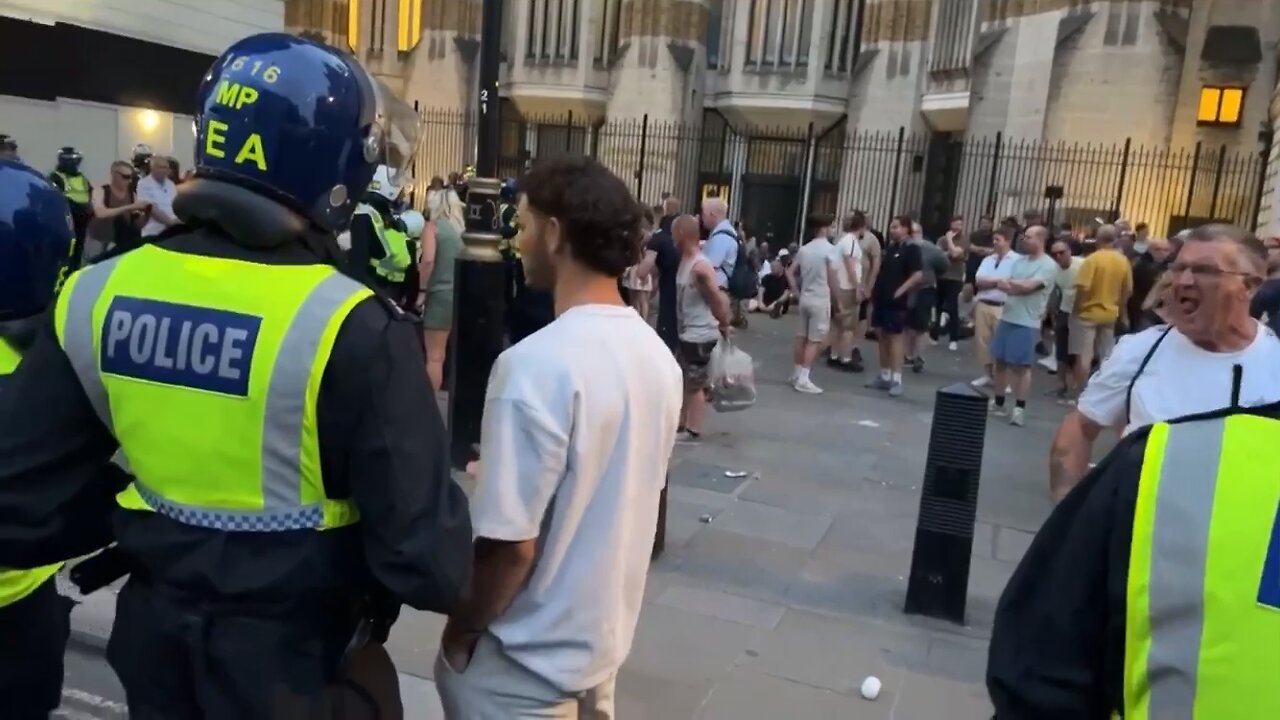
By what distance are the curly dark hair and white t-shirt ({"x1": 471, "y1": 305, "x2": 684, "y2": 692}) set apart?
0.40ft

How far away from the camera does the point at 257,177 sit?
1.86 m

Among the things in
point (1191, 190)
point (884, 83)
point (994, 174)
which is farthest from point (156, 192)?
point (884, 83)

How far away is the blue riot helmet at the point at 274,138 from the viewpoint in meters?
1.82

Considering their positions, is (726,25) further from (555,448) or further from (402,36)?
(555,448)

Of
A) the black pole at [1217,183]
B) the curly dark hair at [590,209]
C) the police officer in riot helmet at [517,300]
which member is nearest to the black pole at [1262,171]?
the black pole at [1217,183]

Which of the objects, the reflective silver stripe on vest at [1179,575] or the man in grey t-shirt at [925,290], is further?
the man in grey t-shirt at [925,290]

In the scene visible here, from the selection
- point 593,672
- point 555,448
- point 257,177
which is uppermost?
point 257,177

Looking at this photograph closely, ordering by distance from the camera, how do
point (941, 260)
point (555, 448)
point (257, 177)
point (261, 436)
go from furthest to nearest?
point (941, 260), point (555, 448), point (257, 177), point (261, 436)

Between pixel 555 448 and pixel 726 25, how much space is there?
93.7ft

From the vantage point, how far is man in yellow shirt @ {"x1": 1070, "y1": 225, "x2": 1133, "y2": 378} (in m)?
10.1

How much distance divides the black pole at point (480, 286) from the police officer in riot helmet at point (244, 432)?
4651 mm

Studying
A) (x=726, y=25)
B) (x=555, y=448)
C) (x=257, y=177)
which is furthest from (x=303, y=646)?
(x=726, y=25)

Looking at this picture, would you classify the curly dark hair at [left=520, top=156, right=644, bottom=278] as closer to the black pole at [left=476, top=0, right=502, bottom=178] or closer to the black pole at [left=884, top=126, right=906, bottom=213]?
the black pole at [left=476, top=0, right=502, bottom=178]

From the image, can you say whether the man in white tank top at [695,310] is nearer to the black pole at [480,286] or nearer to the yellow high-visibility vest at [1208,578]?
the black pole at [480,286]
